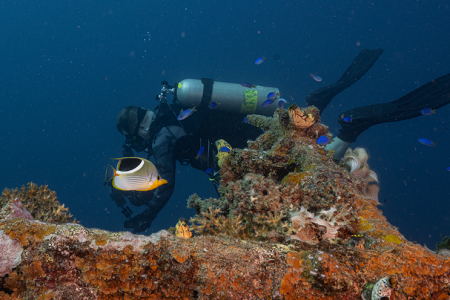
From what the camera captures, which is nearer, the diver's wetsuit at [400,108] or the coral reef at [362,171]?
the coral reef at [362,171]

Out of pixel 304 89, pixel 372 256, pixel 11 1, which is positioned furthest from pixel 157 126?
pixel 11 1

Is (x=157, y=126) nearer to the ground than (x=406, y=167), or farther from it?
farther from it

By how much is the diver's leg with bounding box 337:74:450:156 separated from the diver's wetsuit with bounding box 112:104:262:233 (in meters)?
3.05

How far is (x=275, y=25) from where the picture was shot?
8331 centimetres

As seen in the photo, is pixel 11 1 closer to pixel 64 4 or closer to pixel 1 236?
pixel 64 4

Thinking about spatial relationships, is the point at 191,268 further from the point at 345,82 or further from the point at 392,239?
the point at 345,82

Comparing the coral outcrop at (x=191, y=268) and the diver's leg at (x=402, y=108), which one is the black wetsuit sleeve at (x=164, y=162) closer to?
the coral outcrop at (x=191, y=268)

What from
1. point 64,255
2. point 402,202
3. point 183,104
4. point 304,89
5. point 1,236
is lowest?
point 402,202

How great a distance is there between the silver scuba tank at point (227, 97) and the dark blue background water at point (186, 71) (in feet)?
154

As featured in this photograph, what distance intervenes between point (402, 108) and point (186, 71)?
8842cm

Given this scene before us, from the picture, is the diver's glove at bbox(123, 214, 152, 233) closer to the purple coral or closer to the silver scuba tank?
the silver scuba tank

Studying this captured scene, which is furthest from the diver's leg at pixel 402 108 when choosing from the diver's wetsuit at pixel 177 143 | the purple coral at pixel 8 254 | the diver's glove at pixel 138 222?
the purple coral at pixel 8 254

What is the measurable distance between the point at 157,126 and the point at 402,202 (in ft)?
231

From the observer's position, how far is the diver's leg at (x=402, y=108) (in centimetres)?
631
